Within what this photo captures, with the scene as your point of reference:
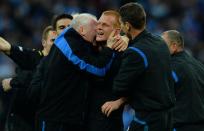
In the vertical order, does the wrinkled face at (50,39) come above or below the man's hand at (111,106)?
above

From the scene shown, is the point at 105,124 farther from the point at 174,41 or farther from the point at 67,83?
the point at 174,41

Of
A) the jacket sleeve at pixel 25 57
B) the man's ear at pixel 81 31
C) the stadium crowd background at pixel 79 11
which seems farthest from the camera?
the stadium crowd background at pixel 79 11

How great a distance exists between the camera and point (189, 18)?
61.9ft

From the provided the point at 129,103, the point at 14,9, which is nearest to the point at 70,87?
the point at 129,103

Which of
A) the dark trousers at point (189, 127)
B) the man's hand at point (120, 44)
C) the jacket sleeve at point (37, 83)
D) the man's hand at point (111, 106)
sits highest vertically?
the man's hand at point (120, 44)

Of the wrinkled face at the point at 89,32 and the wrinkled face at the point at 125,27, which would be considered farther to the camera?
the wrinkled face at the point at 89,32

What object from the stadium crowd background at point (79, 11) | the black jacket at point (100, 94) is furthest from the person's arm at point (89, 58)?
the stadium crowd background at point (79, 11)

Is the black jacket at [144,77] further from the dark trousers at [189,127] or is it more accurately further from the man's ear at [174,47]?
the man's ear at [174,47]

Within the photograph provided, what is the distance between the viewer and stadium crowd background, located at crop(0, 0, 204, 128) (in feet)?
57.8

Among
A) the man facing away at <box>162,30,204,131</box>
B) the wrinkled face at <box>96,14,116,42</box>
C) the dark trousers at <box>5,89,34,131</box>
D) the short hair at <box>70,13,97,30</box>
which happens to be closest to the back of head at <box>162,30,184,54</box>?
the man facing away at <box>162,30,204,131</box>

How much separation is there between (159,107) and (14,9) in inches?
446

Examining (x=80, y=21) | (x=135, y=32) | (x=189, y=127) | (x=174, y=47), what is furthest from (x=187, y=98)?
(x=80, y=21)

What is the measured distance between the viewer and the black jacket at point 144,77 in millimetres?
7570

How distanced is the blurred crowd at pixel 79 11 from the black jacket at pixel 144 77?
373 inches
